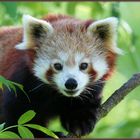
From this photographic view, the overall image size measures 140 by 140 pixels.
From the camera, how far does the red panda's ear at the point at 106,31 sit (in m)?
4.86

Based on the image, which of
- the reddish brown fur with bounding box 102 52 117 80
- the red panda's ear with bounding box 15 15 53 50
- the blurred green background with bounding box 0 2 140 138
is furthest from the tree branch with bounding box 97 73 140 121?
the red panda's ear with bounding box 15 15 53 50

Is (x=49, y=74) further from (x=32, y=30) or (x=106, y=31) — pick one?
(x=106, y=31)

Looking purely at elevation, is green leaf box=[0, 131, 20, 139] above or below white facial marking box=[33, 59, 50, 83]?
above

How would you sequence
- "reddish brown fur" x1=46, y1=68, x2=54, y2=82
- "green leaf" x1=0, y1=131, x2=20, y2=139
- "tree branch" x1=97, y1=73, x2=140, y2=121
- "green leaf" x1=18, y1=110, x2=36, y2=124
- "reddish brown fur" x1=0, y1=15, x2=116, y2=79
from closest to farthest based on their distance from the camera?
1. "green leaf" x1=0, y1=131, x2=20, y2=139
2. "green leaf" x1=18, y1=110, x2=36, y2=124
3. "tree branch" x1=97, y1=73, x2=140, y2=121
4. "reddish brown fur" x1=46, y1=68, x2=54, y2=82
5. "reddish brown fur" x1=0, y1=15, x2=116, y2=79

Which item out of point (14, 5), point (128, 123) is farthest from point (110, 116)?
point (14, 5)

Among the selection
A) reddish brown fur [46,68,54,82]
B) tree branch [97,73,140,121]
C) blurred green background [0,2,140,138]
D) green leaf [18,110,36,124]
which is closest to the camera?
green leaf [18,110,36,124]

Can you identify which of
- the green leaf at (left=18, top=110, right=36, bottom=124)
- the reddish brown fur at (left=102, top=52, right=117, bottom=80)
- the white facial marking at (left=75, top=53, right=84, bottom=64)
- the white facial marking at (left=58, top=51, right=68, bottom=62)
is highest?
the green leaf at (left=18, top=110, right=36, bottom=124)

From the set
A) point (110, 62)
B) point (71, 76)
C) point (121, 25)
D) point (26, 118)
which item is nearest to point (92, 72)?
point (110, 62)

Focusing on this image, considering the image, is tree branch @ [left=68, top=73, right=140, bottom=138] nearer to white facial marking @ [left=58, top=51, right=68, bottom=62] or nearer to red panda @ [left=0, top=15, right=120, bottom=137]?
red panda @ [left=0, top=15, right=120, bottom=137]

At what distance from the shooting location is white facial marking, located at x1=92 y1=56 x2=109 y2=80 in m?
4.79

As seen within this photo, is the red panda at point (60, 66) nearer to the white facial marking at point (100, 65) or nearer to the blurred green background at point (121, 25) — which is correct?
the white facial marking at point (100, 65)

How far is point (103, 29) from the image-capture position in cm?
491

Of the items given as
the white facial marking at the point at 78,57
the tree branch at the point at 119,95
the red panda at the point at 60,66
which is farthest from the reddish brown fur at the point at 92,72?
the tree branch at the point at 119,95

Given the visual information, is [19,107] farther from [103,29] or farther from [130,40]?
[130,40]
